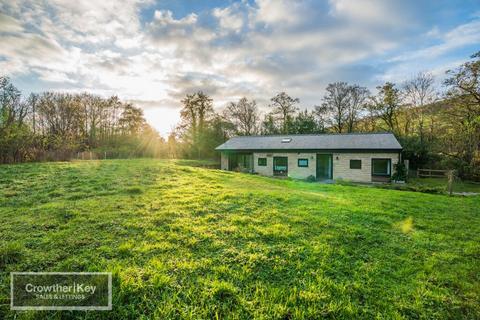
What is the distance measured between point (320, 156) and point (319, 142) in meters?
1.65

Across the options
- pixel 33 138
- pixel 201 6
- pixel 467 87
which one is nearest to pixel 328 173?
pixel 467 87

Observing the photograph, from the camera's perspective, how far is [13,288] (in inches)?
96.1

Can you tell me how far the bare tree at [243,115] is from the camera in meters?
36.2

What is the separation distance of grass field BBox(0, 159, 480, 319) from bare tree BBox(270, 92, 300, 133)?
2902 cm

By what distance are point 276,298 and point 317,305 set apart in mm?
452

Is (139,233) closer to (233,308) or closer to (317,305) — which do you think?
(233,308)

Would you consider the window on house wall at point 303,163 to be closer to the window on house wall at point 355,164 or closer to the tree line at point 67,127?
the window on house wall at point 355,164

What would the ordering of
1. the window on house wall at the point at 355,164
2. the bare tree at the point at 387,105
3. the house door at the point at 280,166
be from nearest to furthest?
the window on house wall at the point at 355,164 → the house door at the point at 280,166 → the bare tree at the point at 387,105

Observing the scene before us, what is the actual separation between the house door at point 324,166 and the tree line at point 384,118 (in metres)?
8.82

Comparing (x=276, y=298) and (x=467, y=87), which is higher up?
(x=467, y=87)

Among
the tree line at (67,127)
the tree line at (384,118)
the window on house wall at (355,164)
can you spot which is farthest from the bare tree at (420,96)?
the tree line at (67,127)

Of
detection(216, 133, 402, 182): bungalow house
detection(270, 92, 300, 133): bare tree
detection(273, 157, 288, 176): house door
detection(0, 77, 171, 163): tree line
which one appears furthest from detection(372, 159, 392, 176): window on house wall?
detection(0, 77, 171, 163): tree line

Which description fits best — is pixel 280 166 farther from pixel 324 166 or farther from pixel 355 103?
pixel 355 103

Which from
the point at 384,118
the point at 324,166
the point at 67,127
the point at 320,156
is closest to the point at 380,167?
the point at 324,166
